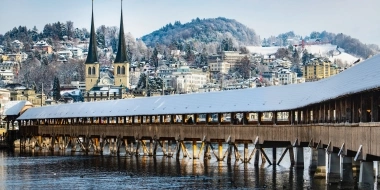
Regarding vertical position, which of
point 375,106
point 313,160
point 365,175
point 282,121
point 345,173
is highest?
point 375,106

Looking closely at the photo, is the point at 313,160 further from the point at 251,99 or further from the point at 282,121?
the point at 282,121

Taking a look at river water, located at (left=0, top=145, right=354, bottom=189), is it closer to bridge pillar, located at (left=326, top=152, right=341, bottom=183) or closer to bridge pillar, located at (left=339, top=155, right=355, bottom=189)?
bridge pillar, located at (left=326, top=152, right=341, bottom=183)

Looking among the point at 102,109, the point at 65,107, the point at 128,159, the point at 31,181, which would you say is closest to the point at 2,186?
the point at 31,181

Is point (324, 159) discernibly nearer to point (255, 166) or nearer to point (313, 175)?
point (313, 175)

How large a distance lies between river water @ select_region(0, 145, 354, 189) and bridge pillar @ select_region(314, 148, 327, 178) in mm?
708

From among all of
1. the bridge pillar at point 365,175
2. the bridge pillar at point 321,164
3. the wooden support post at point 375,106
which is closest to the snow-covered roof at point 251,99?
the wooden support post at point 375,106

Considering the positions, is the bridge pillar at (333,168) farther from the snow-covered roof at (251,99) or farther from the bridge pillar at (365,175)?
the bridge pillar at (365,175)

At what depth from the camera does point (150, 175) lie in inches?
2498

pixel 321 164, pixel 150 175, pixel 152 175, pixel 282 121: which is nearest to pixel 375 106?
pixel 321 164

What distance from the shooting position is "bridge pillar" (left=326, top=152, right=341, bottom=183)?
47750 millimetres

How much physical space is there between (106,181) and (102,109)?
1531 inches

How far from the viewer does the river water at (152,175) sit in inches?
2173

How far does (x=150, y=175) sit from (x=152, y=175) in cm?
19

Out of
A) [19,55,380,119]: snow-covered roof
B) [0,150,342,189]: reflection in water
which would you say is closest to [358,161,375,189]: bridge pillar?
[19,55,380,119]: snow-covered roof
